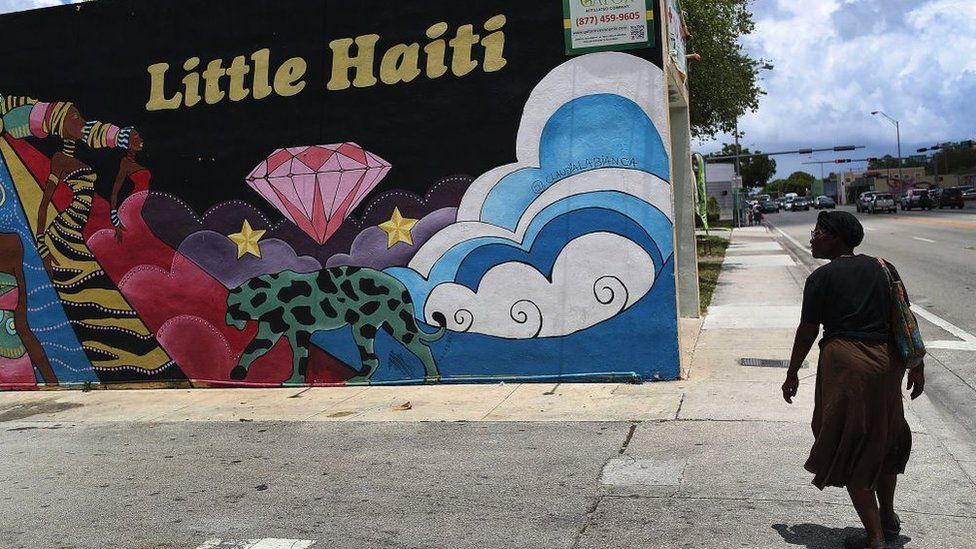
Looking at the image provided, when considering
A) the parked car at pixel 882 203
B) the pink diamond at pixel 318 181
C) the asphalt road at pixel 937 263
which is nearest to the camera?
the pink diamond at pixel 318 181

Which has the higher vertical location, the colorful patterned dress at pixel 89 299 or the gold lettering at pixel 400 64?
the gold lettering at pixel 400 64

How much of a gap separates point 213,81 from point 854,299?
27.9 feet

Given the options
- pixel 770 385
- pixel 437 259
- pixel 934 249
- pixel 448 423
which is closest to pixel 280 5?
pixel 437 259

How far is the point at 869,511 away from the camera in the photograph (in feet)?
15.0

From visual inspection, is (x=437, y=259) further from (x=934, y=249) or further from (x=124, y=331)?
(x=934, y=249)

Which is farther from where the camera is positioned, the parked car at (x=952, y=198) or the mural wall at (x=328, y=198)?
the parked car at (x=952, y=198)

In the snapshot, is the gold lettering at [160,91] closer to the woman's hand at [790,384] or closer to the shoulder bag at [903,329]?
the woman's hand at [790,384]

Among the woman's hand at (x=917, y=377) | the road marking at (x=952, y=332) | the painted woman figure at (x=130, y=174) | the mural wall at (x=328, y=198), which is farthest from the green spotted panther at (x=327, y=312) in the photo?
the woman's hand at (x=917, y=377)

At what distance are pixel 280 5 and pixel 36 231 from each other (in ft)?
14.2

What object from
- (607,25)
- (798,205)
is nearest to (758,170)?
(798,205)

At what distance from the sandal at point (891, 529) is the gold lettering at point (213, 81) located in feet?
28.7

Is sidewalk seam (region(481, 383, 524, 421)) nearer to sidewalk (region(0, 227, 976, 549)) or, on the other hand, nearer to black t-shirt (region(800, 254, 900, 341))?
sidewalk (region(0, 227, 976, 549))

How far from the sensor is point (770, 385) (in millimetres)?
8922

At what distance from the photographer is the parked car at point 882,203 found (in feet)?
199
